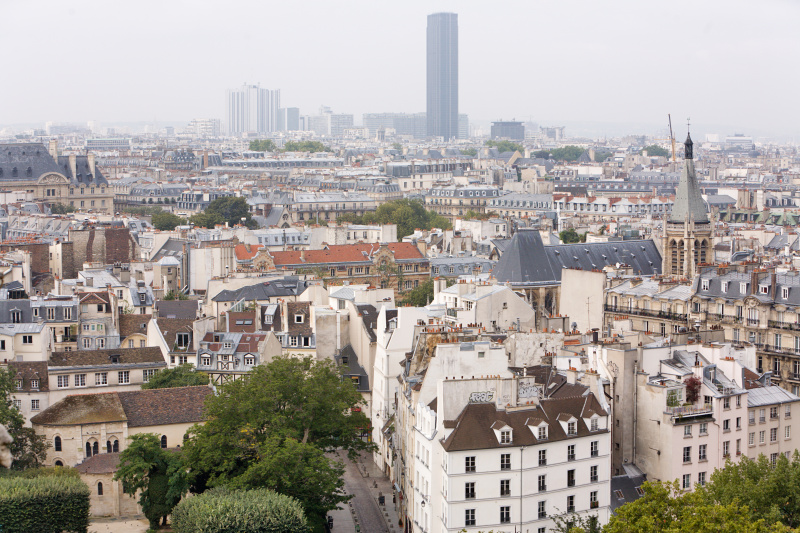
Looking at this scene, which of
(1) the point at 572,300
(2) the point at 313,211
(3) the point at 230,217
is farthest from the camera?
(2) the point at 313,211

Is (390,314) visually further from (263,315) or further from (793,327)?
(793,327)

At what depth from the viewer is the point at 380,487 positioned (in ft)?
189

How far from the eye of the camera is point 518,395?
152 feet

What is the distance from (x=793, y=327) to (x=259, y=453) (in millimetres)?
29307

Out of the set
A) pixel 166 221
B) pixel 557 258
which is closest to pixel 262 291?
pixel 557 258

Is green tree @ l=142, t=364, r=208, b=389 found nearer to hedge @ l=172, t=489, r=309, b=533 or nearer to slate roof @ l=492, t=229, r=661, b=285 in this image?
hedge @ l=172, t=489, r=309, b=533

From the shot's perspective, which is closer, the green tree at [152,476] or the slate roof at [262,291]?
the green tree at [152,476]

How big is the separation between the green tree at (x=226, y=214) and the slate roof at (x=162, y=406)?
80566 mm

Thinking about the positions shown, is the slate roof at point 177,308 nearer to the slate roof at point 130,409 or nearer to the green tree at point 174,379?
the green tree at point 174,379

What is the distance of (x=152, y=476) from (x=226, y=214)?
9707cm

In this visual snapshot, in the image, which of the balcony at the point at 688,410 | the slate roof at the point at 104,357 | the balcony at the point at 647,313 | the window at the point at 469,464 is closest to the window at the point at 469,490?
the window at the point at 469,464

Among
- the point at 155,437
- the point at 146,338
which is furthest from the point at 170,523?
the point at 146,338

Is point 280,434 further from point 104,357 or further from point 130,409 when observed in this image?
Answer: point 104,357

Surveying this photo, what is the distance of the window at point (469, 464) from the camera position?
145ft
